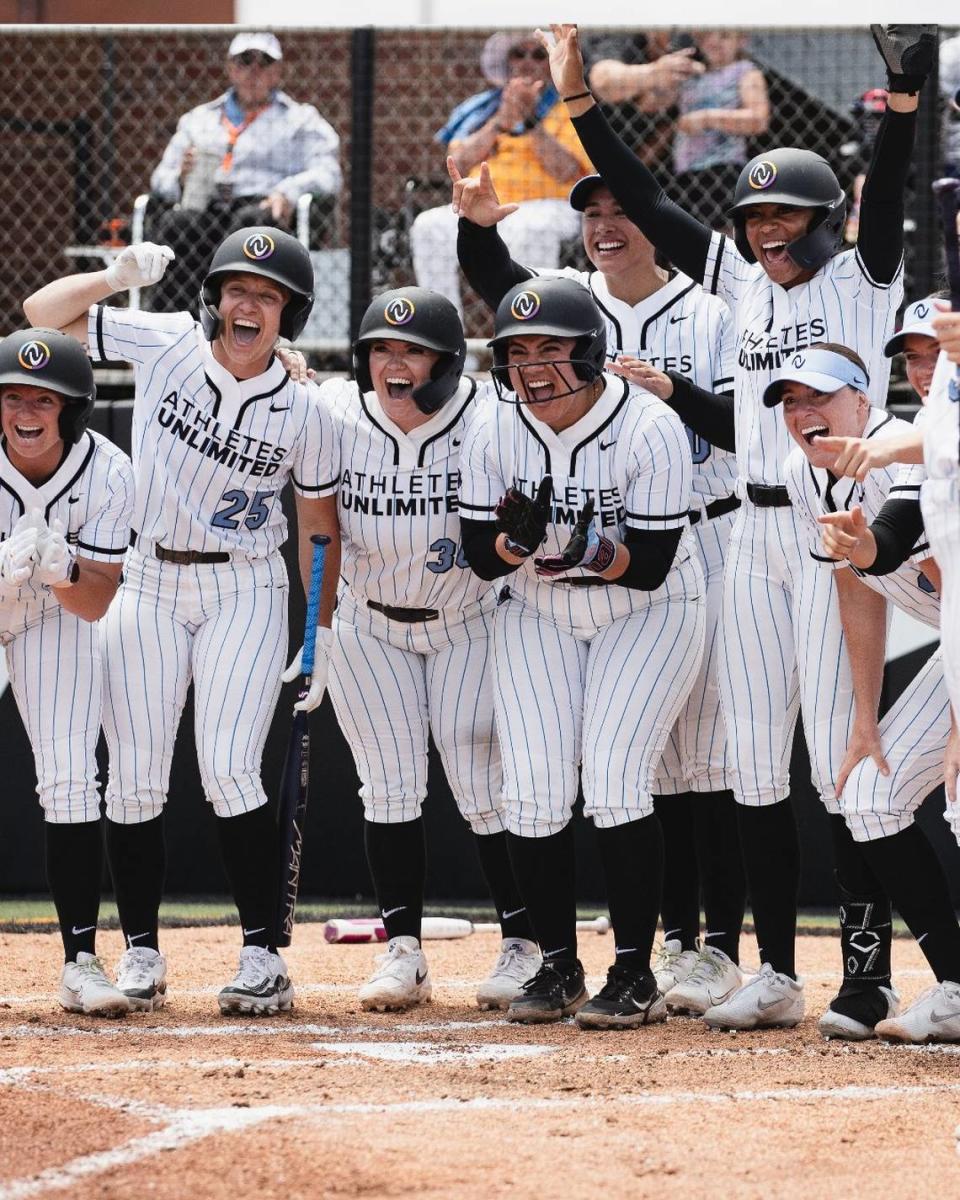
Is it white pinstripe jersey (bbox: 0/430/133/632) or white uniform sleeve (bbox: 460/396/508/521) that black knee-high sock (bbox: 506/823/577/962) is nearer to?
white uniform sleeve (bbox: 460/396/508/521)

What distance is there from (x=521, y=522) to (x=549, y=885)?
895mm

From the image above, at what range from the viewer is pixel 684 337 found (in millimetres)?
4750

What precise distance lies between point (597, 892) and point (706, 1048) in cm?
298

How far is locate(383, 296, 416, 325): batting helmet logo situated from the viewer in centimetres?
441

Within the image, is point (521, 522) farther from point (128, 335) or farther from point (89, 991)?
point (89, 991)

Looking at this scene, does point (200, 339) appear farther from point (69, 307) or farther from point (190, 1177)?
point (190, 1177)

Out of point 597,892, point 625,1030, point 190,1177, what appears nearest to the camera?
point 190,1177

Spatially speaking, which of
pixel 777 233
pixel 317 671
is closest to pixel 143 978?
pixel 317 671

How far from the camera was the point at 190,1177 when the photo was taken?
2.79 m

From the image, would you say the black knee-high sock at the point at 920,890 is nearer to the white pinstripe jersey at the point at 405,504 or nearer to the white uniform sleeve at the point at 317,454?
the white pinstripe jersey at the point at 405,504

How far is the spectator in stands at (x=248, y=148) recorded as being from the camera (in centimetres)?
715

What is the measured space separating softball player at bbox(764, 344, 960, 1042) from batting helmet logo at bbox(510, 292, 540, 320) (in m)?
0.60

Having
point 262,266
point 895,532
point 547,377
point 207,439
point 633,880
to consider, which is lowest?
point 633,880

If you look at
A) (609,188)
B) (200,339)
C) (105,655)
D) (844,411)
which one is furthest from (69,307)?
(844,411)
